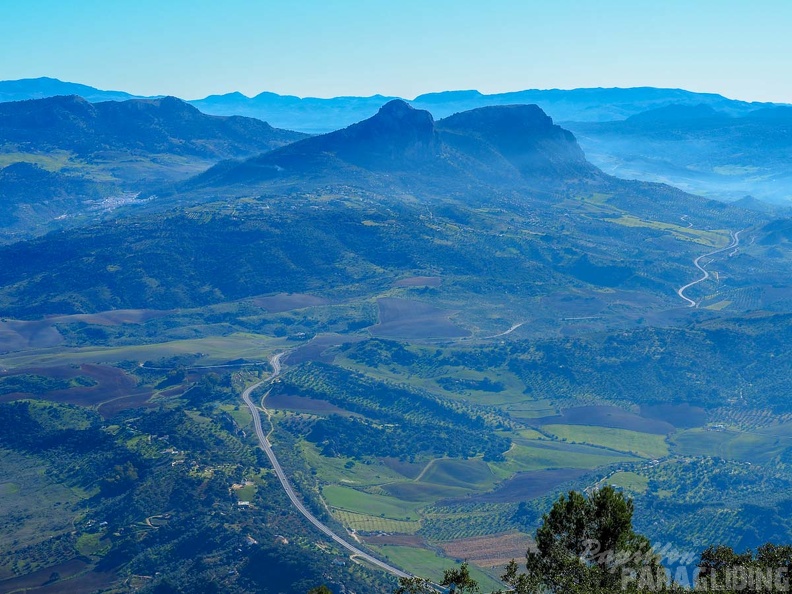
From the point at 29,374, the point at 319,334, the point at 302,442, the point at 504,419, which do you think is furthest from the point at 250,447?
the point at 319,334

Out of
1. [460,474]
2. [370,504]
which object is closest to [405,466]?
[460,474]

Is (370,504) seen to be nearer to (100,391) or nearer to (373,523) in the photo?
(373,523)

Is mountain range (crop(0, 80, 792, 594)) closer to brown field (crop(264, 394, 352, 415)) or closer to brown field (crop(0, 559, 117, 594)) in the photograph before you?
brown field (crop(0, 559, 117, 594))

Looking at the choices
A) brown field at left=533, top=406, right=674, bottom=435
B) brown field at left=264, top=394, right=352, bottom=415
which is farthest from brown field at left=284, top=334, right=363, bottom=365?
brown field at left=533, top=406, right=674, bottom=435

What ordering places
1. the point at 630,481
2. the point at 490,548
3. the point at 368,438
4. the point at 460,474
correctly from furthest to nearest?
the point at 368,438, the point at 460,474, the point at 630,481, the point at 490,548

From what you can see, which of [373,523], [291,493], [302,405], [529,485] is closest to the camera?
[373,523]

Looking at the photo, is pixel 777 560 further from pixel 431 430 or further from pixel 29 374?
pixel 29 374

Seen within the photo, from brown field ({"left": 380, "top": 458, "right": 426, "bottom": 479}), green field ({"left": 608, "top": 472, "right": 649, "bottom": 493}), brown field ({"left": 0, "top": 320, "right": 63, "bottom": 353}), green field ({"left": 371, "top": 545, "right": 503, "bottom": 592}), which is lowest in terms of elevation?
green field ({"left": 371, "top": 545, "right": 503, "bottom": 592})
